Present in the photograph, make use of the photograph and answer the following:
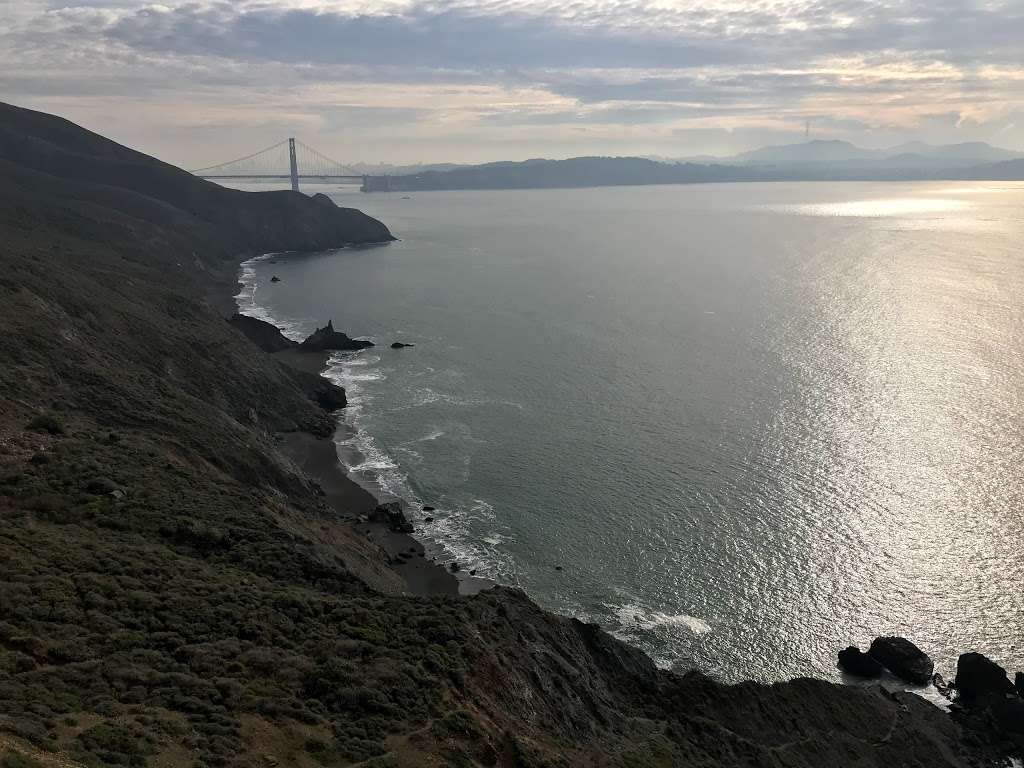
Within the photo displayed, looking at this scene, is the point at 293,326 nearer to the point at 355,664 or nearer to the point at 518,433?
the point at 518,433

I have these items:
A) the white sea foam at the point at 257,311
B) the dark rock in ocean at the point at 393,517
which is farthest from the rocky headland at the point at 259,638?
the white sea foam at the point at 257,311

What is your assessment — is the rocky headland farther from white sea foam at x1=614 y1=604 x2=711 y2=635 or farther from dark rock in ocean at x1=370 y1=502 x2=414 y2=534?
white sea foam at x1=614 y1=604 x2=711 y2=635

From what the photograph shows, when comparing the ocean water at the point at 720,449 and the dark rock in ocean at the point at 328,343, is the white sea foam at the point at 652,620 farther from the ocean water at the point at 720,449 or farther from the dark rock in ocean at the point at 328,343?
the dark rock in ocean at the point at 328,343

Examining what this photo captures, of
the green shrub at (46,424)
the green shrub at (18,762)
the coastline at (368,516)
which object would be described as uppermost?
the green shrub at (46,424)

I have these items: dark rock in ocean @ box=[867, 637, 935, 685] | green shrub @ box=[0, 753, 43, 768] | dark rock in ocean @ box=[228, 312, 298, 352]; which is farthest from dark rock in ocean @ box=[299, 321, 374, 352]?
green shrub @ box=[0, 753, 43, 768]

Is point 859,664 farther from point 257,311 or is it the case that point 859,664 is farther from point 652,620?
point 257,311

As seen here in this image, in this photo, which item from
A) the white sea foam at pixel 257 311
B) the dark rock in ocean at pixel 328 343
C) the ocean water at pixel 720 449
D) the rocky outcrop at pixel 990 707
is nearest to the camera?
the rocky outcrop at pixel 990 707

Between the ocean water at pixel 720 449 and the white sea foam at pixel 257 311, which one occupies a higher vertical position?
the white sea foam at pixel 257 311
